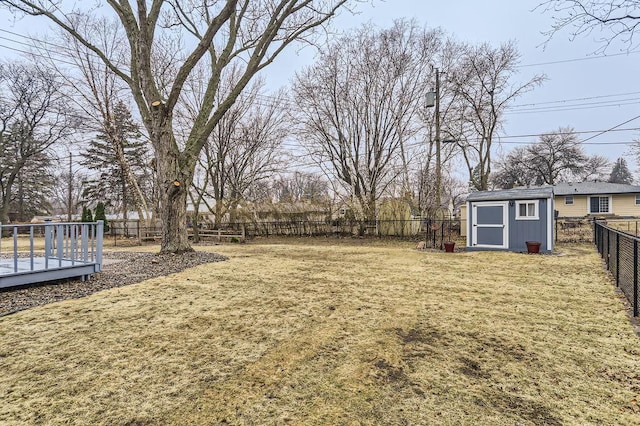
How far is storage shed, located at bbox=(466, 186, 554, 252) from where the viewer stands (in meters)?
9.74

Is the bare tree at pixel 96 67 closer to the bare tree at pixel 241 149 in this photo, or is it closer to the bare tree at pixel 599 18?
→ the bare tree at pixel 241 149

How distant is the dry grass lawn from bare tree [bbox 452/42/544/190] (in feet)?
50.0

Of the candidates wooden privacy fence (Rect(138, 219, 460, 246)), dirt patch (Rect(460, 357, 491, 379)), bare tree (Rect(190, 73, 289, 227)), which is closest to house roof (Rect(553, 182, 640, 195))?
wooden privacy fence (Rect(138, 219, 460, 246))

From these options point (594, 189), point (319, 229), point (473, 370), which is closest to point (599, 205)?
point (594, 189)

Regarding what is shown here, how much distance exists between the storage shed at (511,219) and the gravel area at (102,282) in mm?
8669

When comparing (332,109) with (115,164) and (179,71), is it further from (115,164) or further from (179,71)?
(115,164)

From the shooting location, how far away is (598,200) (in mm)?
22594

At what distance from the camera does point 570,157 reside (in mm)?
30234

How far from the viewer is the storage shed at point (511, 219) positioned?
9742 mm

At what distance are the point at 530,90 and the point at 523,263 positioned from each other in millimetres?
A: 14316

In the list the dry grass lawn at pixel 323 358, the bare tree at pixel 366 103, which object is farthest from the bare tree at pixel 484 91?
the dry grass lawn at pixel 323 358

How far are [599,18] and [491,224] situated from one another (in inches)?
286

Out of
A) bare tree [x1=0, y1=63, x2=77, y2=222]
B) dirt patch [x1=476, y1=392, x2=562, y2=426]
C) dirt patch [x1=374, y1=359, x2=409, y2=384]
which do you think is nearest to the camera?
dirt patch [x1=476, y1=392, x2=562, y2=426]

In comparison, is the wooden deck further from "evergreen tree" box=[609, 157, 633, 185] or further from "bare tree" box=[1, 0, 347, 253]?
"evergreen tree" box=[609, 157, 633, 185]
